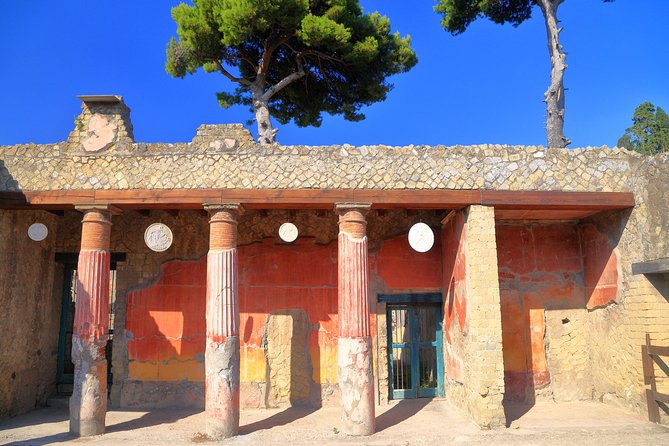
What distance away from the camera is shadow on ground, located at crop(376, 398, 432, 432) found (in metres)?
7.45

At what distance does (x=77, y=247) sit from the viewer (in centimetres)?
919

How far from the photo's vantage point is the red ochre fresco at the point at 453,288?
7.73 m

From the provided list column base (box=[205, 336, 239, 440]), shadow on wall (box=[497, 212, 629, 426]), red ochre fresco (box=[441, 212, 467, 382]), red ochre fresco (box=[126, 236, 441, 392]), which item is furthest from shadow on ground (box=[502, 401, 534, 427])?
column base (box=[205, 336, 239, 440])

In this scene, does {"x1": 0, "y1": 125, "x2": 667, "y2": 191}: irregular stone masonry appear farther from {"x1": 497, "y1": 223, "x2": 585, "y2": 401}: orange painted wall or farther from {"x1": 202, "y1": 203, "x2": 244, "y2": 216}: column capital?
{"x1": 497, "y1": 223, "x2": 585, "y2": 401}: orange painted wall

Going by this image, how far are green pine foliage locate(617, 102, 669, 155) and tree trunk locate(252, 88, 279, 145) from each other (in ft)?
59.9

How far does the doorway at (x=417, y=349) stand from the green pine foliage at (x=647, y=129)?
64.4ft

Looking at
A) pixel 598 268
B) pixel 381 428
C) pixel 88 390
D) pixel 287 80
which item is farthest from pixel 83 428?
pixel 287 80

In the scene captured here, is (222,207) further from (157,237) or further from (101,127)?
(101,127)

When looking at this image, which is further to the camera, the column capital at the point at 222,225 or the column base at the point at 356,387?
the column capital at the point at 222,225

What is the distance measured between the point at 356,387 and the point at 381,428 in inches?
30.6

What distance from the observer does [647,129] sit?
2508 centimetres

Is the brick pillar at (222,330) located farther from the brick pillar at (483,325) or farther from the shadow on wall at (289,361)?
the brick pillar at (483,325)

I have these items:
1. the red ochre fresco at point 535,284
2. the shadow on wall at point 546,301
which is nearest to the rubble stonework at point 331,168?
the shadow on wall at point 546,301

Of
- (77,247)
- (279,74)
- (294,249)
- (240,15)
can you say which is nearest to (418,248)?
(294,249)
